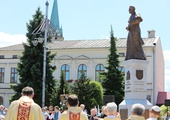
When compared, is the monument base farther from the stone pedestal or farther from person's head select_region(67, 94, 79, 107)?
person's head select_region(67, 94, 79, 107)

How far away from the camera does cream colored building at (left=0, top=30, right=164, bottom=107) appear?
45.7 meters

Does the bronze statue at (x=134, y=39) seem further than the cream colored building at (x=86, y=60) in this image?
No

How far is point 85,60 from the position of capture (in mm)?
49438

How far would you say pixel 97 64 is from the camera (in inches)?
1930

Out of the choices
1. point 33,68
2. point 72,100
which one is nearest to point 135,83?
point 72,100

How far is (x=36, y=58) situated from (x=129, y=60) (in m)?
20.2

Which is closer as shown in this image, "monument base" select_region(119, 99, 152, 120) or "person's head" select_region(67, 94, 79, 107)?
"person's head" select_region(67, 94, 79, 107)

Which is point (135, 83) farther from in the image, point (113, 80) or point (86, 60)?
point (86, 60)

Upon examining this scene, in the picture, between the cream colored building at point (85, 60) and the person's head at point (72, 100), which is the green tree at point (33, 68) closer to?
the cream colored building at point (85, 60)

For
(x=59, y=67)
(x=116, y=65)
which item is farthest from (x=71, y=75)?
(x=116, y=65)

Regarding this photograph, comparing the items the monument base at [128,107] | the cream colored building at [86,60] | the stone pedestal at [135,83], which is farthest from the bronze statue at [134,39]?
the cream colored building at [86,60]

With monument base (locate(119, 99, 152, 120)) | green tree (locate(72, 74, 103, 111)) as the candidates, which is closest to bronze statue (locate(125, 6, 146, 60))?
monument base (locate(119, 99, 152, 120))

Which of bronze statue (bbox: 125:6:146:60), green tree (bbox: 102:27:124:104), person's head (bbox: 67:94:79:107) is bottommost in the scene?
person's head (bbox: 67:94:79:107)

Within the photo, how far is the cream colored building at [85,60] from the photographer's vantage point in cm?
4572
